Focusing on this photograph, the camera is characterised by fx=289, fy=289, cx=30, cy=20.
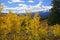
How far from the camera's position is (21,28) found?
19.5ft

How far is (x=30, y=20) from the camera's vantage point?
5.89 metres

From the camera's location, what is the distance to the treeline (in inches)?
228

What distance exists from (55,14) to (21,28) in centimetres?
131

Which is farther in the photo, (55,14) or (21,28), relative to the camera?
(55,14)

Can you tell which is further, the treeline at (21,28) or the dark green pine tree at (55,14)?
the dark green pine tree at (55,14)

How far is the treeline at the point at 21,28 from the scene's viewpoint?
19.0ft

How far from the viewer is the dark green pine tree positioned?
687 centimetres

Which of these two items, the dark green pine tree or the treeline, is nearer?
the treeline

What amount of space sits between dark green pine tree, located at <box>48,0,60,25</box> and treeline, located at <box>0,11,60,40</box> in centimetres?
89

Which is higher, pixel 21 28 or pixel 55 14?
pixel 21 28

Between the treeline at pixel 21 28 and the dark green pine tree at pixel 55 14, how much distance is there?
0.89m

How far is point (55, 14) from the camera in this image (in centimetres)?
696

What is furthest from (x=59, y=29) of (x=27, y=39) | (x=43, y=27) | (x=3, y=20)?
(x=3, y=20)

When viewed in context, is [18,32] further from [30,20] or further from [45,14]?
[45,14]
